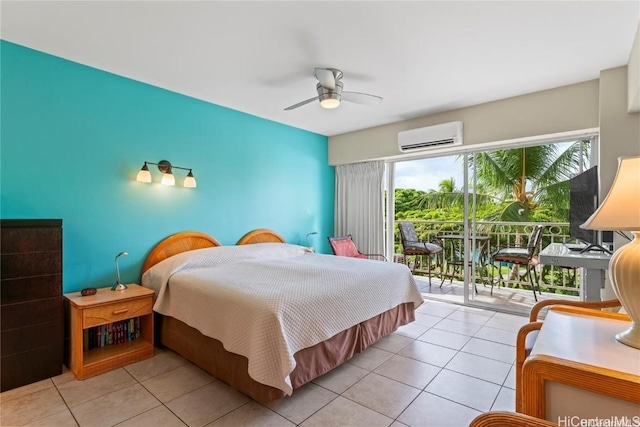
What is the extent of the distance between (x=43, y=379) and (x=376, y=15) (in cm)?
353

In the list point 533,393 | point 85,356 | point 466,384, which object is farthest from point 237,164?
point 533,393

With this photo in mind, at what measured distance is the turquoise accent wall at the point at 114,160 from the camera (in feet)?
8.09

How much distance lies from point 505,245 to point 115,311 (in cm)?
510

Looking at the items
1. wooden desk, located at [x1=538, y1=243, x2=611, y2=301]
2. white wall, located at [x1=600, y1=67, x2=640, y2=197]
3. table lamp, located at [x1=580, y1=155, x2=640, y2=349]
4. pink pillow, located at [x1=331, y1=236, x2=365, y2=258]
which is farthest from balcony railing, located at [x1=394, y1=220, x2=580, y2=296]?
table lamp, located at [x1=580, y1=155, x2=640, y2=349]

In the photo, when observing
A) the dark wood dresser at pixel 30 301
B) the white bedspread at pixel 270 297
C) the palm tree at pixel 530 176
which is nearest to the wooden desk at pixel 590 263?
the white bedspread at pixel 270 297

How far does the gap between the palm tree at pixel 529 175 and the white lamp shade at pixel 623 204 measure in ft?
9.47

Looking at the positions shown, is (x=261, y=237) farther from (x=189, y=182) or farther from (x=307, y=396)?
(x=307, y=396)

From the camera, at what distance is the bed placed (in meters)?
1.94

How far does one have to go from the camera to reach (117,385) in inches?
89.0

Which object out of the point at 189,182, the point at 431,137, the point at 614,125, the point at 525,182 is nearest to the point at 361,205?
the point at 431,137

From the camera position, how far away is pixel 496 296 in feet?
14.9

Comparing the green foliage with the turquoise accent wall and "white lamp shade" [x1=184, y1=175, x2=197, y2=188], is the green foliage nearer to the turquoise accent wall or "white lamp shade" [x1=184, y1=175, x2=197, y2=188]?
the turquoise accent wall

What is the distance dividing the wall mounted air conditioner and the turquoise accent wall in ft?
6.18

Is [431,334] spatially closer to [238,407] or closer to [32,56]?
[238,407]
